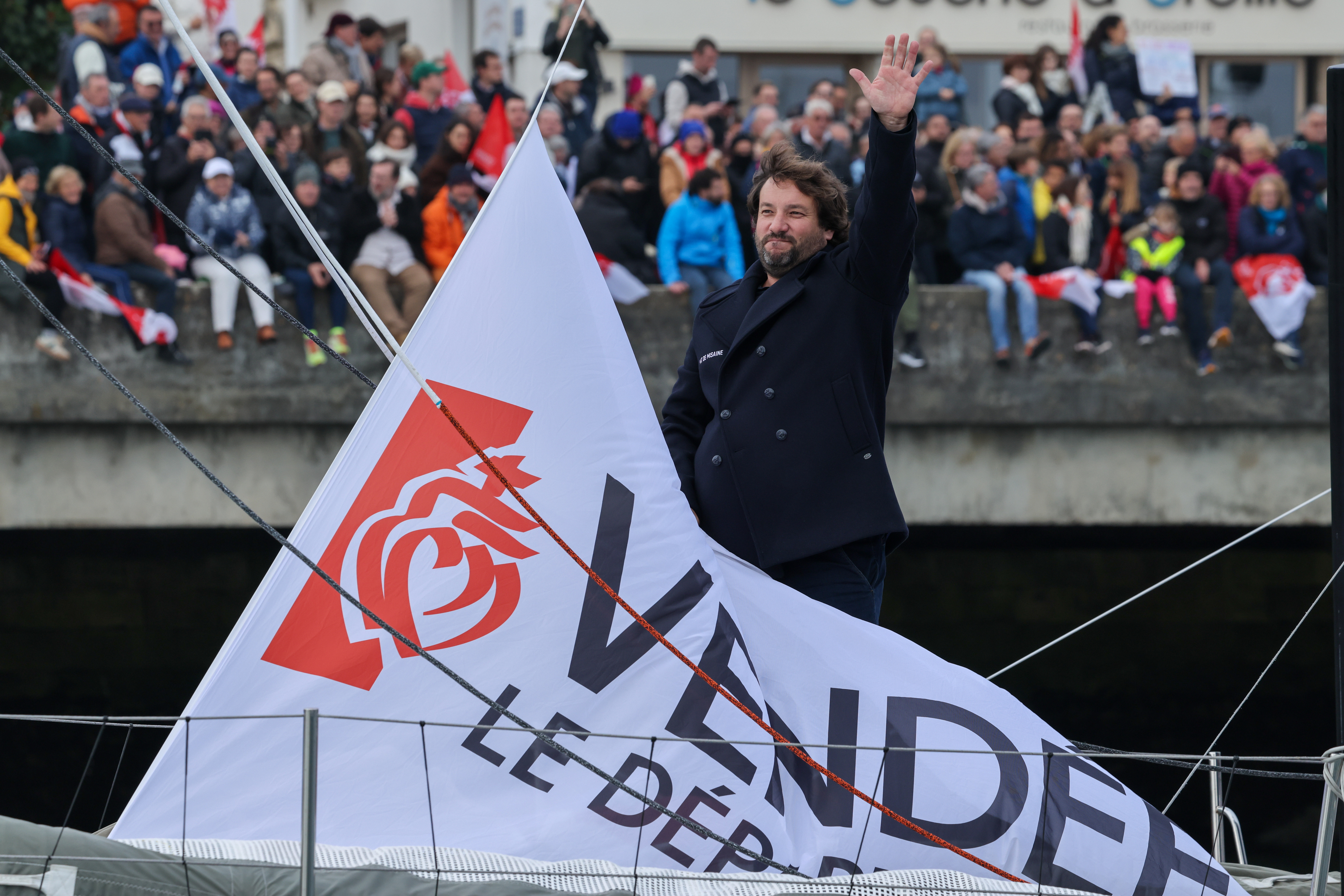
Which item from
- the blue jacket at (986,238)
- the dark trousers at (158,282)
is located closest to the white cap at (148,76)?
the dark trousers at (158,282)

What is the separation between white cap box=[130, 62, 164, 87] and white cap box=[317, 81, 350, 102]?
0.84 meters

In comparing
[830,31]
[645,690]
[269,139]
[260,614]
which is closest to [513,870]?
[645,690]

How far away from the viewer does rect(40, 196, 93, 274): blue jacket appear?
7117mm

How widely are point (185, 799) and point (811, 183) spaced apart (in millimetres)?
1510

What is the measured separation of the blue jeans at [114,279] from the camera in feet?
23.5

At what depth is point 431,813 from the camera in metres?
2.39

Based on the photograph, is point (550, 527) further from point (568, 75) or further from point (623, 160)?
point (568, 75)

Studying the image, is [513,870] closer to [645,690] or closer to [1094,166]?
[645,690]

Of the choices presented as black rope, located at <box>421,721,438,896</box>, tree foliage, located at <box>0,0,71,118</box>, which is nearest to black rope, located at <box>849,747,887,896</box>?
black rope, located at <box>421,721,438,896</box>

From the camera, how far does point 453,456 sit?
271 centimetres

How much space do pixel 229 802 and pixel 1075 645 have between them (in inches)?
312

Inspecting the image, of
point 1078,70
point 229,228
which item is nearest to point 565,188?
point 229,228

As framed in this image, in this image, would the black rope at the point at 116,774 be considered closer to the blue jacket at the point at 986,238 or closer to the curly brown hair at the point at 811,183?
the curly brown hair at the point at 811,183

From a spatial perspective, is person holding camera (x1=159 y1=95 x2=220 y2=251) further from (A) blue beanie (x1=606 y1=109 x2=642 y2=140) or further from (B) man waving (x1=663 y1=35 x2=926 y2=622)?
(B) man waving (x1=663 y1=35 x2=926 y2=622)
